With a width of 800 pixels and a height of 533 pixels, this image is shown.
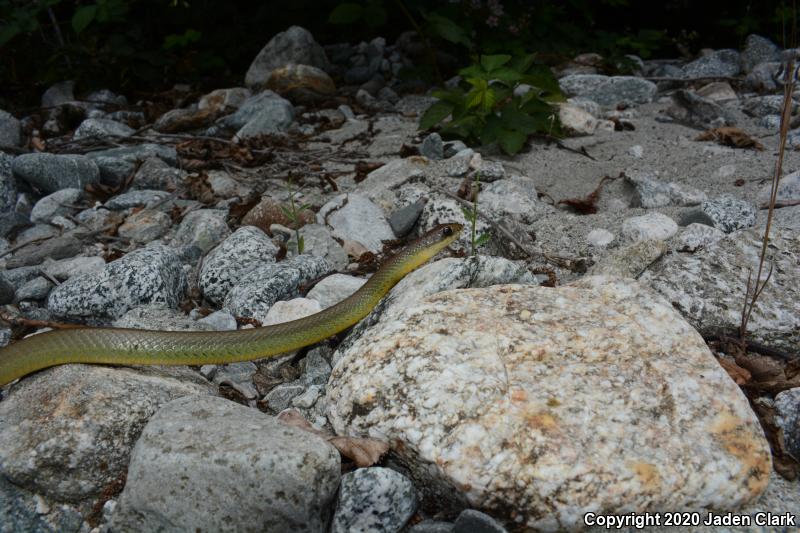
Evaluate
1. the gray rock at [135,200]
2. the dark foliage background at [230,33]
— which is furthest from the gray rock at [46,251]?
the dark foliage background at [230,33]

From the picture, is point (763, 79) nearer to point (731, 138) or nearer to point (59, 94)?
point (731, 138)

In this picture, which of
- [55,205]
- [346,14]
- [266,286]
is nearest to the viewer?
[266,286]

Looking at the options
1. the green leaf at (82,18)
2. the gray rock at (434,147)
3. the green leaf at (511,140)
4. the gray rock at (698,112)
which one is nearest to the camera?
the green leaf at (511,140)

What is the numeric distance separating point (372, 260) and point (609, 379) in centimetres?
217

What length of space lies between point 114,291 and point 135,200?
1.84m

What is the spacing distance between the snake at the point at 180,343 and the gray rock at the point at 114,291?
0.65 metres

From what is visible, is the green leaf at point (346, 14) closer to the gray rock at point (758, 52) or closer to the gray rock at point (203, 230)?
the gray rock at point (203, 230)

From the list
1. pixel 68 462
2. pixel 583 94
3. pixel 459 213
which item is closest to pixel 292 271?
pixel 459 213

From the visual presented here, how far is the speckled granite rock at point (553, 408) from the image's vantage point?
2314 millimetres

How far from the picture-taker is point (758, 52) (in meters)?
8.43

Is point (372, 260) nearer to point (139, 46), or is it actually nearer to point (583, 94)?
point (583, 94)

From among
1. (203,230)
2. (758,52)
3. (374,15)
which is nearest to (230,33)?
(374,15)

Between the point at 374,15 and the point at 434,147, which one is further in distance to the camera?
the point at 374,15

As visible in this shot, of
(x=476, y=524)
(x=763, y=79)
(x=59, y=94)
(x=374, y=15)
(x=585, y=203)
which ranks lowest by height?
(x=763, y=79)
